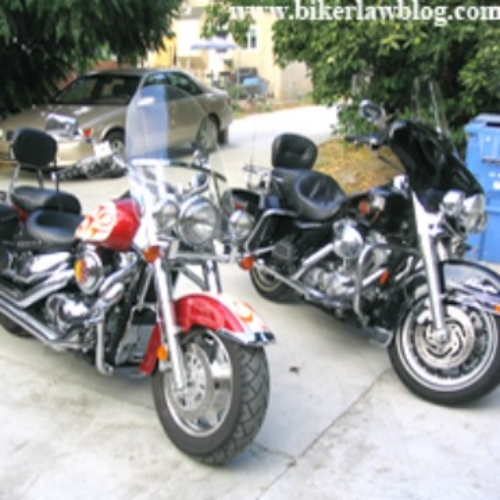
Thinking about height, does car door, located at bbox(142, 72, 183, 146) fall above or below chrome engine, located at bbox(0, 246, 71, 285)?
above

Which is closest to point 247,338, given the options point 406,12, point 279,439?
point 279,439

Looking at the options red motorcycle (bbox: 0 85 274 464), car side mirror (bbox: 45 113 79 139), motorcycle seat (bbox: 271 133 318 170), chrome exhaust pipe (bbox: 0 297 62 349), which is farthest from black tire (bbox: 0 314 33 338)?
motorcycle seat (bbox: 271 133 318 170)

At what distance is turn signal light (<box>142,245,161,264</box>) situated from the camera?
2938mm

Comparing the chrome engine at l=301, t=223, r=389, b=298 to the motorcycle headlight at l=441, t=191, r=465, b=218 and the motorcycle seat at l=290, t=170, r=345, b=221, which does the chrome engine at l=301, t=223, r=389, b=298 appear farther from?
the motorcycle headlight at l=441, t=191, r=465, b=218

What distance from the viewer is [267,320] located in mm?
4789

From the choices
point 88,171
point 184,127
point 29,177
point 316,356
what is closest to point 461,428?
point 316,356

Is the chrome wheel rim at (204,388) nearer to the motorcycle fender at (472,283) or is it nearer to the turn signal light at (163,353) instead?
the turn signal light at (163,353)

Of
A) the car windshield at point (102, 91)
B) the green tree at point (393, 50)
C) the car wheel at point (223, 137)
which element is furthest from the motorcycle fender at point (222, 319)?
the car wheel at point (223, 137)

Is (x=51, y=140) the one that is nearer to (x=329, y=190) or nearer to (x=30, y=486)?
(x=329, y=190)

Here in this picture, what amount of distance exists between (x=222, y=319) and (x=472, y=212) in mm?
1595

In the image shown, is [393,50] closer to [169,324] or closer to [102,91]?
[102,91]

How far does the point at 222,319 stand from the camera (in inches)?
112

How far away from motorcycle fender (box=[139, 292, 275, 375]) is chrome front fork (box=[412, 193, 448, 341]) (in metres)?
1.03

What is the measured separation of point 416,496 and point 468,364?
0.90 metres
